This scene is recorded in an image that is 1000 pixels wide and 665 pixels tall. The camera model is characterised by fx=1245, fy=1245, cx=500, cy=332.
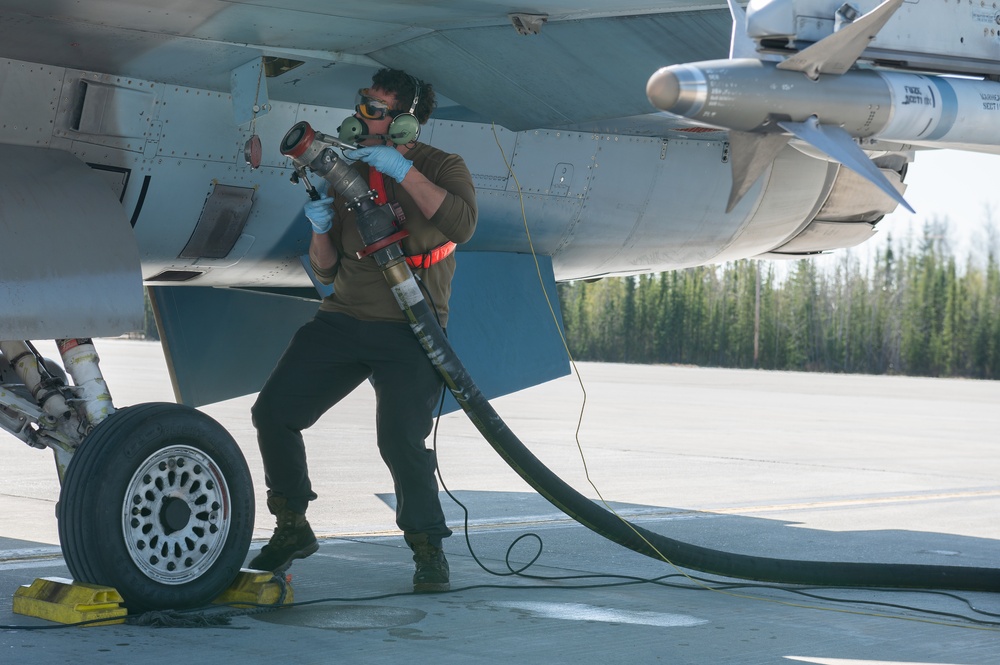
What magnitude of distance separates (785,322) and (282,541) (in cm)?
4487

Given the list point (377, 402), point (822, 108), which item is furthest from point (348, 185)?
point (822, 108)

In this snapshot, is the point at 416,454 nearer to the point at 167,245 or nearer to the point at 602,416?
the point at 167,245

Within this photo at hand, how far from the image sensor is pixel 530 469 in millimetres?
5938

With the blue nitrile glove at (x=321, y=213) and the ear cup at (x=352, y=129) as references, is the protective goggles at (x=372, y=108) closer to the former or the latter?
the ear cup at (x=352, y=129)

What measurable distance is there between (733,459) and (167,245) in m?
8.05

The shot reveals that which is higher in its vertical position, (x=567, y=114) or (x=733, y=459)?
(x=567, y=114)

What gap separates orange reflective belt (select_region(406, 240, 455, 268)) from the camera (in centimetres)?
593

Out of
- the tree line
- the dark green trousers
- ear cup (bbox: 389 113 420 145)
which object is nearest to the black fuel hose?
the dark green trousers

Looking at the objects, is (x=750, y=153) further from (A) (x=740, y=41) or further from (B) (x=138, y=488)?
(B) (x=138, y=488)

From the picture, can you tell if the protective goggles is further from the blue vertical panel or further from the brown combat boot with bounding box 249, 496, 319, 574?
the brown combat boot with bounding box 249, 496, 319, 574

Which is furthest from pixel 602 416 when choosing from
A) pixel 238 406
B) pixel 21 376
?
pixel 21 376

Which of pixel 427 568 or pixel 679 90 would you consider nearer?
pixel 679 90

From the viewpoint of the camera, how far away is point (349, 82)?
6.42 meters

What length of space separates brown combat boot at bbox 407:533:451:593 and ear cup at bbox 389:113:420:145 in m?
1.85
